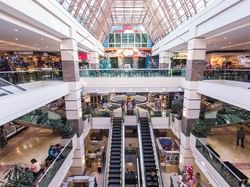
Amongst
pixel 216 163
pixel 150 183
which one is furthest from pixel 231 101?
pixel 150 183

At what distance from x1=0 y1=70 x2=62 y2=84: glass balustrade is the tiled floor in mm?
3817

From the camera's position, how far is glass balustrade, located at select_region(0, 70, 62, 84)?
1005 centimetres

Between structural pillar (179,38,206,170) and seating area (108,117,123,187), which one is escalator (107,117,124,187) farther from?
structural pillar (179,38,206,170)

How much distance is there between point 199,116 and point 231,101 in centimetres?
417

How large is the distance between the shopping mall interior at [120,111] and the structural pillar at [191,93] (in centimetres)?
6

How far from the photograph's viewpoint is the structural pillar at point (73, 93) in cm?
1139

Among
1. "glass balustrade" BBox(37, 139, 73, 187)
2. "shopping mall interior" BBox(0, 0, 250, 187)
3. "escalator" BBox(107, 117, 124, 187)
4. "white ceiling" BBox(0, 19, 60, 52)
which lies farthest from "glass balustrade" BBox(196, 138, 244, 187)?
"white ceiling" BBox(0, 19, 60, 52)

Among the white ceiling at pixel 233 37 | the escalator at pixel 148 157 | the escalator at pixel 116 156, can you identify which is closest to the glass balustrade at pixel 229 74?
the white ceiling at pixel 233 37

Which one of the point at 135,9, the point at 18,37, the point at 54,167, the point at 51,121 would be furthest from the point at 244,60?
the point at 18,37

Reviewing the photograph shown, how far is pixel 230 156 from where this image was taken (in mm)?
9836

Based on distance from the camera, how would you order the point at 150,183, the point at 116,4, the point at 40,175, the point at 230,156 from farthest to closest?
the point at 116,4
the point at 150,183
the point at 230,156
the point at 40,175

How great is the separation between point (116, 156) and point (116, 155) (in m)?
0.11

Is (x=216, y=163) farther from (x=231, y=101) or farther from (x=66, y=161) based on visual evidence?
(x=66, y=161)

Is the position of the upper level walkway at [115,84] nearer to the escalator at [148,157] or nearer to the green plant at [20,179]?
the green plant at [20,179]
